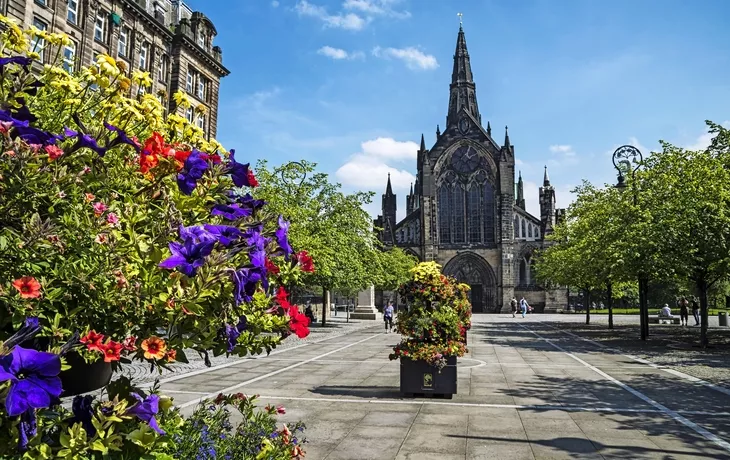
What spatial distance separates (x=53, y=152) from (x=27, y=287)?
2.25 ft

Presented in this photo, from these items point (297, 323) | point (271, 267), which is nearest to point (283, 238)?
point (271, 267)

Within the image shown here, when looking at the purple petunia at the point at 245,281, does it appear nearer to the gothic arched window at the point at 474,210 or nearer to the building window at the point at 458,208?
the gothic arched window at the point at 474,210

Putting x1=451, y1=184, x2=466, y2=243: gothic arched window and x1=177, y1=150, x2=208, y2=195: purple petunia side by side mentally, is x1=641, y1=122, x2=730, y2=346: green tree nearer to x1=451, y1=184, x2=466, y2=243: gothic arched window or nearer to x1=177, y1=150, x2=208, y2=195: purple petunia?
x1=177, y1=150, x2=208, y2=195: purple petunia

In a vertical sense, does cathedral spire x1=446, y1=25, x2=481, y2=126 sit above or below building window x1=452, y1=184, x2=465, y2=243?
above

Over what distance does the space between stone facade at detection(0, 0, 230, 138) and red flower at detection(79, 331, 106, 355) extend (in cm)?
2541

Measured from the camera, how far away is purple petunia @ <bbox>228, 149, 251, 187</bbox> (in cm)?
265

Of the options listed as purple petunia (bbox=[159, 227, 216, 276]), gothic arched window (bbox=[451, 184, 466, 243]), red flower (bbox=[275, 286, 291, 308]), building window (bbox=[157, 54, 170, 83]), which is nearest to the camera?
purple petunia (bbox=[159, 227, 216, 276])

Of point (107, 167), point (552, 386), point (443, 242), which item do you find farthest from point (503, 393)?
point (443, 242)

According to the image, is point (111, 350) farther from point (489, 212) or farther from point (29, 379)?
point (489, 212)

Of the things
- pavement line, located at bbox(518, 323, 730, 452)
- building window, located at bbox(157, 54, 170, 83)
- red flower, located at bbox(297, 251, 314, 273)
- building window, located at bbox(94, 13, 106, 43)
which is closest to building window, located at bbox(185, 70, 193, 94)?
building window, located at bbox(157, 54, 170, 83)

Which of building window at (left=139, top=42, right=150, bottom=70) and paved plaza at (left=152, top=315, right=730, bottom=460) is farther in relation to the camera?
building window at (left=139, top=42, right=150, bottom=70)

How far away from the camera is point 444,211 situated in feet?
229

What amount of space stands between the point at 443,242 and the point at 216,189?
67659mm

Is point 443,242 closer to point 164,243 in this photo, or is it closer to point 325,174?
point 325,174
